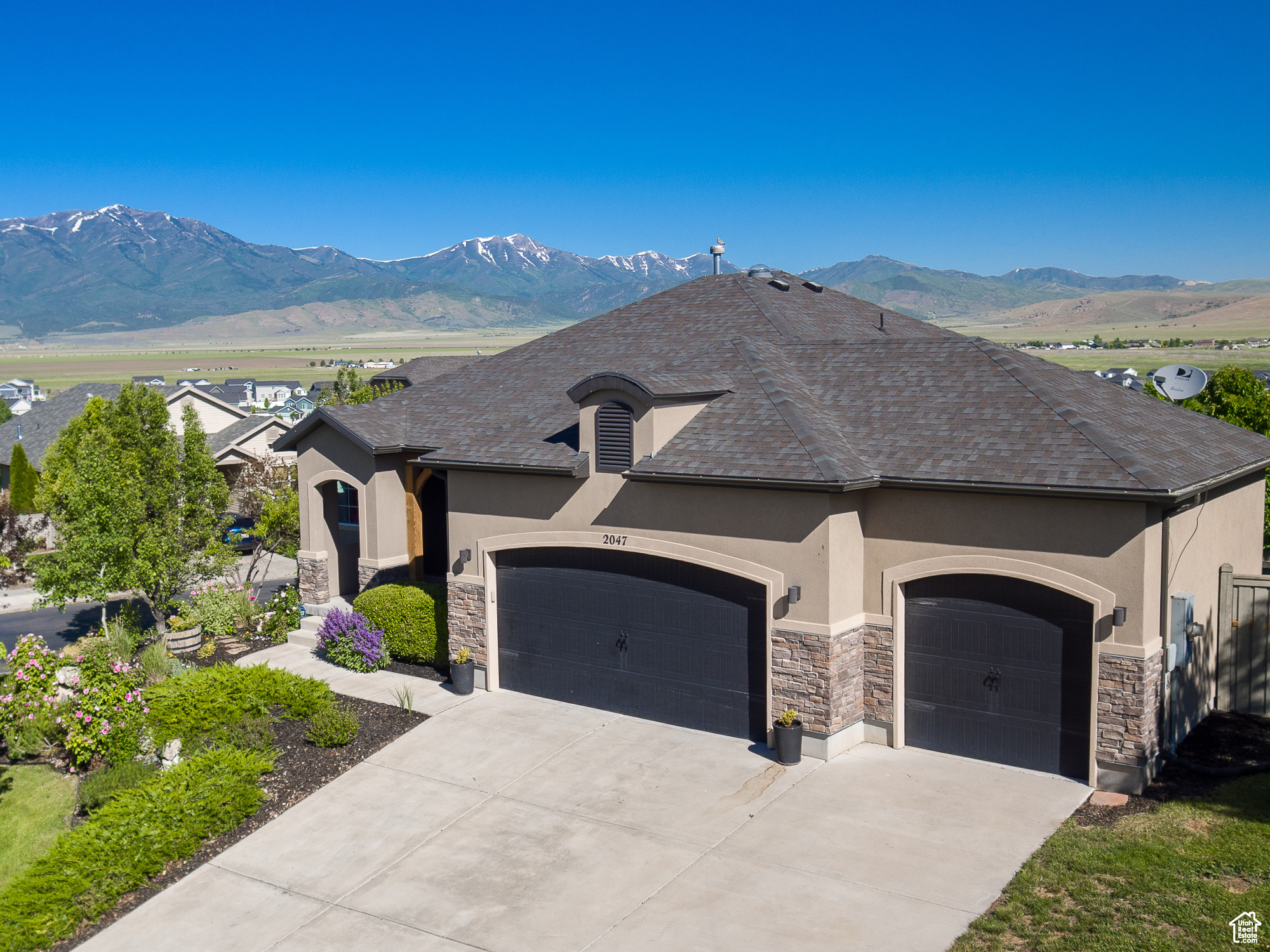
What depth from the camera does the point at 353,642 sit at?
716 inches

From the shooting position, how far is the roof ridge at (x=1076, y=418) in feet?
38.4

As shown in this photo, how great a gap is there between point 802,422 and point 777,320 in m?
5.56

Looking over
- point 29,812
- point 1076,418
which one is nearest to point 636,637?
point 1076,418

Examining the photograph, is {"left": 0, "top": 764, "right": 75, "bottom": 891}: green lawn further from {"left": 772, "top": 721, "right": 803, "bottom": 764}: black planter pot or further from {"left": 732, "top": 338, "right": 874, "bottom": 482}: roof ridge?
{"left": 732, "top": 338, "right": 874, "bottom": 482}: roof ridge

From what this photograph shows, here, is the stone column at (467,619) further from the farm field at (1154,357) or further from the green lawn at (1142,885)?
the farm field at (1154,357)

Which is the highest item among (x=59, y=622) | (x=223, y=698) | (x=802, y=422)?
(x=802, y=422)

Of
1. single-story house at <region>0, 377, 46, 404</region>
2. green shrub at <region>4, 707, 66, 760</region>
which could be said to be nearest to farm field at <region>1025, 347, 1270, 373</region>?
green shrub at <region>4, 707, 66, 760</region>

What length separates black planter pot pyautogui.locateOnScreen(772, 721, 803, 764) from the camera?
1321 cm

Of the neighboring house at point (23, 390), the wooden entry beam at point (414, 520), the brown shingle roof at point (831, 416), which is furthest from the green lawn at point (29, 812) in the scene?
the neighboring house at point (23, 390)

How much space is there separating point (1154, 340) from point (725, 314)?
181 meters

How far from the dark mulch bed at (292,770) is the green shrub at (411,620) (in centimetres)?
184

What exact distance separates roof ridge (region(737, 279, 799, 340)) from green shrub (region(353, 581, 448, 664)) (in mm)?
7981

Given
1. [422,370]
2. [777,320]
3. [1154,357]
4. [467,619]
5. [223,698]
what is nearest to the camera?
[223,698]

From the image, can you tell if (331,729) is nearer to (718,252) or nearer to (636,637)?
(636,637)
